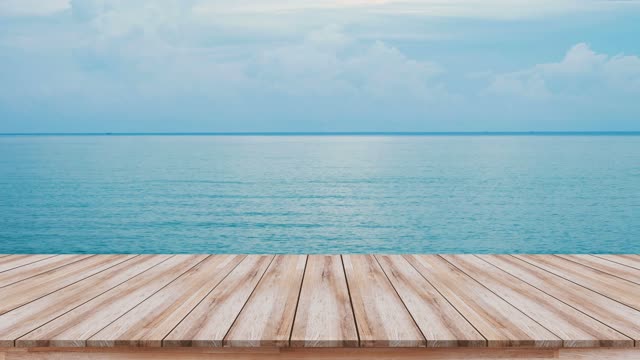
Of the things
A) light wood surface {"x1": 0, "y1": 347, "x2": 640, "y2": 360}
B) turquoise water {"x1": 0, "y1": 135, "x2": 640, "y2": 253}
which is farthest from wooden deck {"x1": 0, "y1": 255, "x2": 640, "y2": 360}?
turquoise water {"x1": 0, "y1": 135, "x2": 640, "y2": 253}

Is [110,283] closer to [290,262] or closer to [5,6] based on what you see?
[290,262]

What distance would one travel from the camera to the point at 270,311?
104 inches

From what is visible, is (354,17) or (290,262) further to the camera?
(354,17)

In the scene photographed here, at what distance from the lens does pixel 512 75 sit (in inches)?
3238

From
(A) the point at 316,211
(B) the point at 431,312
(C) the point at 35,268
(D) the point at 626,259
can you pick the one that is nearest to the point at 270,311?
(B) the point at 431,312

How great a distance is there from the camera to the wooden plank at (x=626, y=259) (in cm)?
388

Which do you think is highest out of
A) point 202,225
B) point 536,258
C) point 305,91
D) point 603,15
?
point 603,15

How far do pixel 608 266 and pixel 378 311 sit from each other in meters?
1.94

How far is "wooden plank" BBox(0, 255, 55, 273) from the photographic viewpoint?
12.3ft

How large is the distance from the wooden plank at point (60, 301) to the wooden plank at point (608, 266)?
9.20 ft

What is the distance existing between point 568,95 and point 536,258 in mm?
78039

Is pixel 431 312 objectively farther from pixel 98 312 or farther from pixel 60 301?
pixel 60 301

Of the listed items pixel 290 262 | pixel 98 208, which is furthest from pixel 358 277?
pixel 98 208

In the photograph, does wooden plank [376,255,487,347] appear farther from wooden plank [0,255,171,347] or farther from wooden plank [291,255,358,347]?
wooden plank [0,255,171,347]
